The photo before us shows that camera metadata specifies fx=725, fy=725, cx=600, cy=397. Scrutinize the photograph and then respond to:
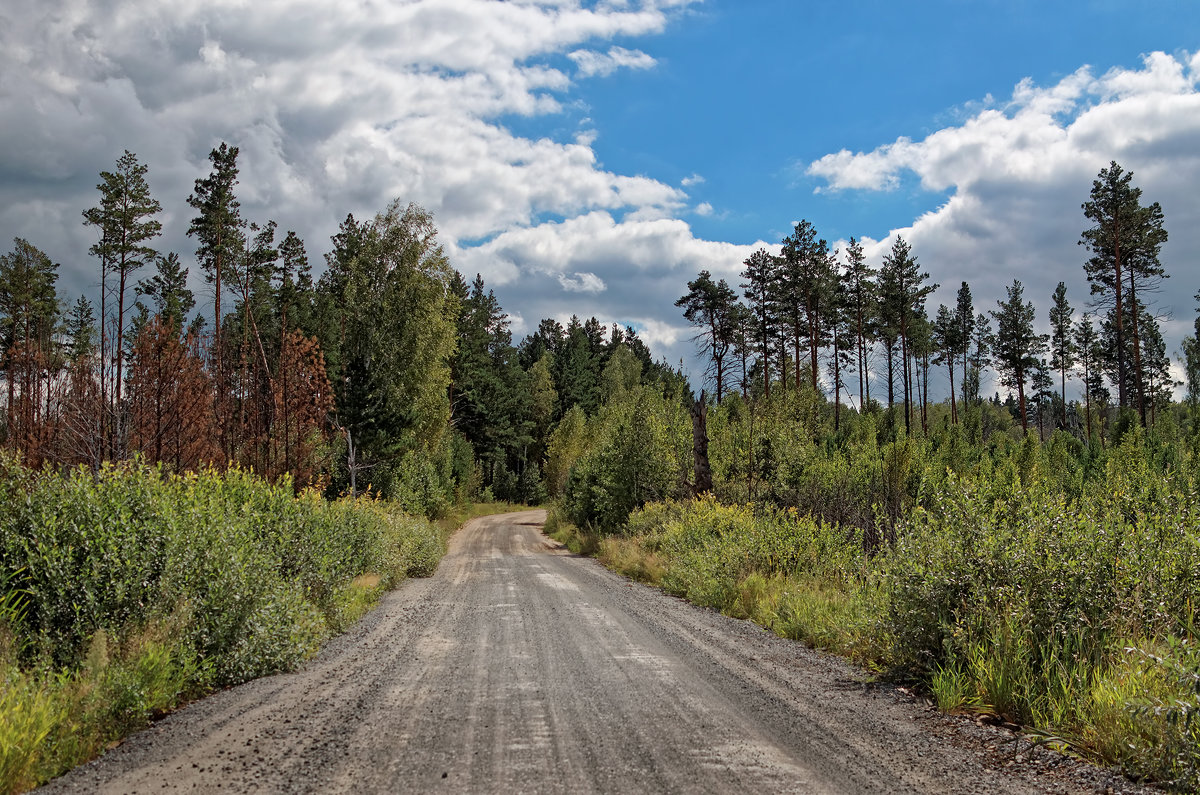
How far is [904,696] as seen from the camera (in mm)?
6715

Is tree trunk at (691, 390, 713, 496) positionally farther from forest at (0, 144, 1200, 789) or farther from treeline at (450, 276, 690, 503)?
treeline at (450, 276, 690, 503)

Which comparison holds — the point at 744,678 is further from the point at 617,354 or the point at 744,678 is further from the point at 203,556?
the point at 617,354

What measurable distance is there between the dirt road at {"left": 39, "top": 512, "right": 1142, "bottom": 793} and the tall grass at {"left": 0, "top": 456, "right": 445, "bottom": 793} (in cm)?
32

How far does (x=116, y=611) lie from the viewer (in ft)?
22.2

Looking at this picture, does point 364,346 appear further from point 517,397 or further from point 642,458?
point 517,397

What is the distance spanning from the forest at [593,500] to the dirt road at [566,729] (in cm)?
59

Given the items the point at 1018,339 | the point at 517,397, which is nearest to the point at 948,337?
the point at 1018,339

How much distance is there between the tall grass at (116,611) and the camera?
5.43 m

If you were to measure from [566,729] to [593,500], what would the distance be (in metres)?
24.9

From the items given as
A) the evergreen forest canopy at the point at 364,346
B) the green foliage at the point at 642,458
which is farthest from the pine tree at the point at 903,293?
the green foliage at the point at 642,458

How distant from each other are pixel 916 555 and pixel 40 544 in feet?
27.6

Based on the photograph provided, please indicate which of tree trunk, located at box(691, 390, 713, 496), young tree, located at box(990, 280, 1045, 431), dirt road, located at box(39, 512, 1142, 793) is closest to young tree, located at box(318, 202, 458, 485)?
tree trunk, located at box(691, 390, 713, 496)

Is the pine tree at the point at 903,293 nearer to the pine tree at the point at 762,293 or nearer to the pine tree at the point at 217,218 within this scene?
the pine tree at the point at 762,293

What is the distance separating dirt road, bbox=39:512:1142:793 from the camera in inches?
180
